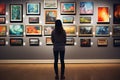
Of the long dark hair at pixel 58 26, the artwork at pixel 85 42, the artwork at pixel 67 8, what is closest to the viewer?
the long dark hair at pixel 58 26

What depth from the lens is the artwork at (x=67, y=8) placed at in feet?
54.6

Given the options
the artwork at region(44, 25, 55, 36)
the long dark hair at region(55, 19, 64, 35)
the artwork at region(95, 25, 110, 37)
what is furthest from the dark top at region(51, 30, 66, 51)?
the artwork at region(95, 25, 110, 37)

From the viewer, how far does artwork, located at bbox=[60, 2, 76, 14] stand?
16656 millimetres

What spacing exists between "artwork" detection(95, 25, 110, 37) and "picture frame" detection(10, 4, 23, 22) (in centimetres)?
405

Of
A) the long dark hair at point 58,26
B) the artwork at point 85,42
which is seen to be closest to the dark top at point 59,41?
the long dark hair at point 58,26

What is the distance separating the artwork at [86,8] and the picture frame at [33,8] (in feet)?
7.39

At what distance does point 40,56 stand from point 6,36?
208cm

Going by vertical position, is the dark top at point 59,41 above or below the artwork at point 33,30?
below

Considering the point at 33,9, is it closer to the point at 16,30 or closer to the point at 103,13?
the point at 16,30

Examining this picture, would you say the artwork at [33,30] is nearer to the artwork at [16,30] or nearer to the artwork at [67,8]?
the artwork at [16,30]

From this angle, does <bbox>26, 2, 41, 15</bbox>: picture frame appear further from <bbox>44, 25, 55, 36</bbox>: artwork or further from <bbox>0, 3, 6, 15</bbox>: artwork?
<bbox>0, 3, 6, 15</bbox>: artwork

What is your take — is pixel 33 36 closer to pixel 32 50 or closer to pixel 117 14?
pixel 32 50

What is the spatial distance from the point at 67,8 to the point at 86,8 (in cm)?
100

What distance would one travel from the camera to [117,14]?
16734mm
